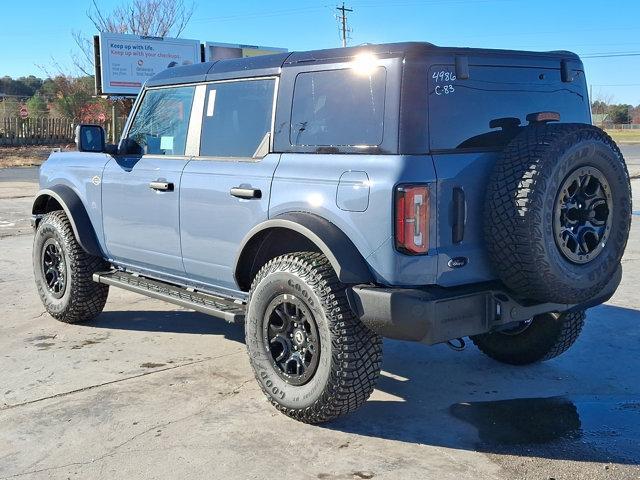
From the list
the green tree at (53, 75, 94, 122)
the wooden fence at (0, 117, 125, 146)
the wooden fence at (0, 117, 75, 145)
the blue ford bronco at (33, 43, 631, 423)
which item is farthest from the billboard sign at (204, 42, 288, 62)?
the blue ford bronco at (33, 43, 631, 423)

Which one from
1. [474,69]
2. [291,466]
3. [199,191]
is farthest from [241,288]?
[474,69]

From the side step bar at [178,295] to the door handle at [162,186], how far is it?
2.38 feet

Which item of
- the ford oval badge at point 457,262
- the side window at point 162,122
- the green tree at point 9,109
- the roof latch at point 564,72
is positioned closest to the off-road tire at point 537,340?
the ford oval badge at point 457,262

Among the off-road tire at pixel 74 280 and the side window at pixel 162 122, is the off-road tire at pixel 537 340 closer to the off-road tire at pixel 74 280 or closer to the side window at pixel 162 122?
the side window at pixel 162 122

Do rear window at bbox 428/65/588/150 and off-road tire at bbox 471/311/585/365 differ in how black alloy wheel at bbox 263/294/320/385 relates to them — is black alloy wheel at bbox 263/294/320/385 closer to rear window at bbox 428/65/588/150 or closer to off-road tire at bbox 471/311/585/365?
rear window at bbox 428/65/588/150

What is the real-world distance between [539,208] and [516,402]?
1.47 metres

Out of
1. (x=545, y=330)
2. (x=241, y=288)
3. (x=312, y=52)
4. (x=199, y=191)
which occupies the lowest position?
(x=545, y=330)

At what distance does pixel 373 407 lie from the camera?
4.32 m

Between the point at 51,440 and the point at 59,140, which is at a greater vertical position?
the point at 59,140

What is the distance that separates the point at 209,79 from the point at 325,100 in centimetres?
122

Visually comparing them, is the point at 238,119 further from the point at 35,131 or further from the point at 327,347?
the point at 35,131

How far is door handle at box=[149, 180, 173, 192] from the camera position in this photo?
16.3ft

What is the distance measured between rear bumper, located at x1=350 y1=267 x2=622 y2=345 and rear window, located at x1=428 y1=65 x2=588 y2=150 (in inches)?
29.8

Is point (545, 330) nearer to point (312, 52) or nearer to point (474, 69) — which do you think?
point (474, 69)
